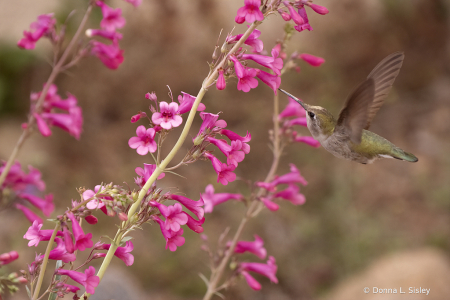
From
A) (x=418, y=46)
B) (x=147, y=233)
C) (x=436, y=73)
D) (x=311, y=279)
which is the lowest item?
(x=311, y=279)

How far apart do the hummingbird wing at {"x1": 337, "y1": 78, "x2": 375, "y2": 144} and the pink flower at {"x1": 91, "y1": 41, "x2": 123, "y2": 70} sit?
1398 millimetres

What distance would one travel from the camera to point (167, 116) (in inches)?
78.6

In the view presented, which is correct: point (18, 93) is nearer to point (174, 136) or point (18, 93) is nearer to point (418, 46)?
point (174, 136)

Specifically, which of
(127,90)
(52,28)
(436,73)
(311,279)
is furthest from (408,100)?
(52,28)

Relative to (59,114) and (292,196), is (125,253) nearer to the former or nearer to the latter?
(59,114)

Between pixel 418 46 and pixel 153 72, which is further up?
pixel 418 46

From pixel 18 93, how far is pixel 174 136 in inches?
140

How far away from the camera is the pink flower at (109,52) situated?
220cm

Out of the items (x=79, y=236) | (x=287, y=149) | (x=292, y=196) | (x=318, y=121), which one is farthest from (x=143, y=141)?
(x=287, y=149)

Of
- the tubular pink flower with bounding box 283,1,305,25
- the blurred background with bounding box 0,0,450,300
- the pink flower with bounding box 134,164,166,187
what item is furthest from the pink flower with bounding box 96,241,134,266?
the blurred background with bounding box 0,0,450,300

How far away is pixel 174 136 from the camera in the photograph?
888 centimetres

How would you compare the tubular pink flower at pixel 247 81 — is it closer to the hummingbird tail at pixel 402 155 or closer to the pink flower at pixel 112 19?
the pink flower at pixel 112 19

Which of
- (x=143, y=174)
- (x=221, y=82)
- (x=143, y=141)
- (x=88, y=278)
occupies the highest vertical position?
(x=221, y=82)

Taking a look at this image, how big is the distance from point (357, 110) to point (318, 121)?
347mm
